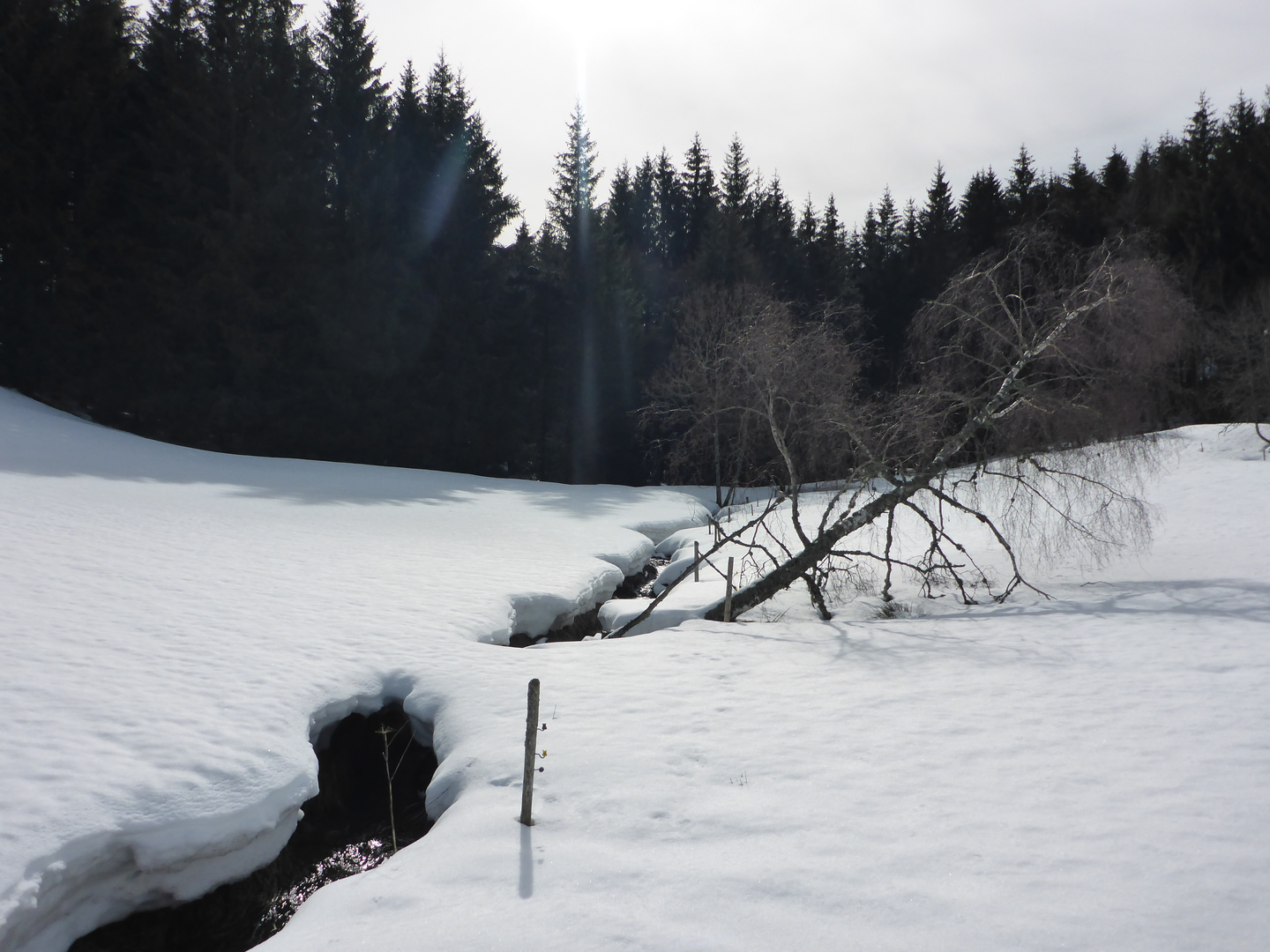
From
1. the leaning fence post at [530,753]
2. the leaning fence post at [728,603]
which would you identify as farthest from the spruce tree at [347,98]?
the leaning fence post at [530,753]

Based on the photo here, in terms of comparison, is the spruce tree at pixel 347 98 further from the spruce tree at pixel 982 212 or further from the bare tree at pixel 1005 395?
the spruce tree at pixel 982 212

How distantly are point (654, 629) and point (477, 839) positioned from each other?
7.08 m

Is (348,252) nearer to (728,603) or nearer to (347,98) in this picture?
(347,98)

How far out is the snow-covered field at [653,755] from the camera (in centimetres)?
398

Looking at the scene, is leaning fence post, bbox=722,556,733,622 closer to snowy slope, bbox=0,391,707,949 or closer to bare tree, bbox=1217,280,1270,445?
snowy slope, bbox=0,391,707,949

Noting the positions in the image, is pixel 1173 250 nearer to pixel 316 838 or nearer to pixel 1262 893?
pixel 1262 893

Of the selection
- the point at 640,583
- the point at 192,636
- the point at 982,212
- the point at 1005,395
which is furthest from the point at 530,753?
the point at 982,212

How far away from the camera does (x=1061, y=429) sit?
413 inches

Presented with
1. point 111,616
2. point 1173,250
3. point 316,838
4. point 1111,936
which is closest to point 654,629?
point 316,838

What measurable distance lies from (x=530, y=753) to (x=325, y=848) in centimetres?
252

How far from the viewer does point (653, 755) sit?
595 cm

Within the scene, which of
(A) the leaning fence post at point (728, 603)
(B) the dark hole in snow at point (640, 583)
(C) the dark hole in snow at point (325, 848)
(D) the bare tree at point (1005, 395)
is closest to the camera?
(C) the dark hole in snow at point (325, 848)

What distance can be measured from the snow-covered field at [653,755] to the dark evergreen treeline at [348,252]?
9.52 m

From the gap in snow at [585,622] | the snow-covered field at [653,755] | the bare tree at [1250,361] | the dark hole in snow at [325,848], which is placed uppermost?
the bare tree at [1250,361]
